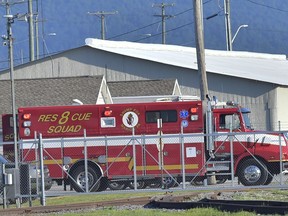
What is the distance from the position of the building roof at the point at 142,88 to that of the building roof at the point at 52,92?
2.72 metres

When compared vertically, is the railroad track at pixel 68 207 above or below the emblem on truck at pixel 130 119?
below

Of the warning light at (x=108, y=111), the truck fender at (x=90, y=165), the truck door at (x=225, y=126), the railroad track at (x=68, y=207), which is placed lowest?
the railroad track at (x=68, y=207)

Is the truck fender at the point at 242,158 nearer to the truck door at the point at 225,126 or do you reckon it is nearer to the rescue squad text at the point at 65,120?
the truck door at the point at 225,126

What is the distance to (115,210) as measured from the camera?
69.2 ft

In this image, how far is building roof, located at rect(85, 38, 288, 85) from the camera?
181 feet

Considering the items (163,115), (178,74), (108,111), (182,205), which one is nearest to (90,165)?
(108,111)

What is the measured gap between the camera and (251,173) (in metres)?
28.3

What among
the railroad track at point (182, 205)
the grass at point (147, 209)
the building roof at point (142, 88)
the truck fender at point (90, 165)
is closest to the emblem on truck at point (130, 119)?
the truck fender at point (90, 165)

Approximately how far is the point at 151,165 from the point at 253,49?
109 meters

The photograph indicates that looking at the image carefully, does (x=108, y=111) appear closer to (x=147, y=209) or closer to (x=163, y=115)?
(x=163, y=115)

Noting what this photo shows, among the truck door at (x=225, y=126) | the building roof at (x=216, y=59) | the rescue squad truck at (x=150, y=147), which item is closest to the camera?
the rescue squad truck at (x=150, y=147)

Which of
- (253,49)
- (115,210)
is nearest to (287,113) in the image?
(115,210)

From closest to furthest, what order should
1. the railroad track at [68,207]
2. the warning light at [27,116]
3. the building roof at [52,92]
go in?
the railroad track at [68,207] < the warning light at [27,116] < the building roof at [52,92]

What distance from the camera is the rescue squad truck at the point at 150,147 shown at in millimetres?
28359
